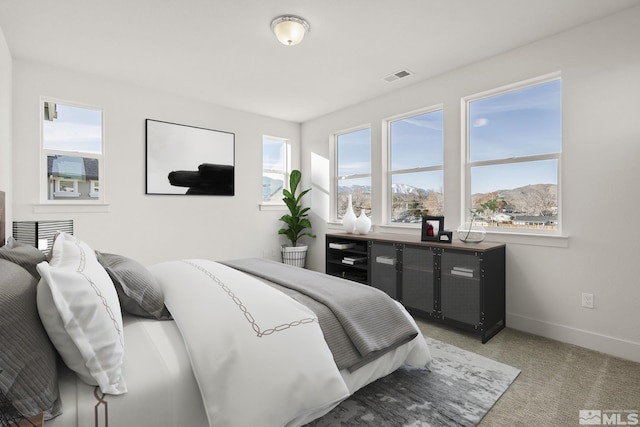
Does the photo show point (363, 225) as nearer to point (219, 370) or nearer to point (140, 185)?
Answer: point (140, 185)

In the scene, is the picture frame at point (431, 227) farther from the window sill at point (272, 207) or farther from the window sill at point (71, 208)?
the window sill at point (71, 208)

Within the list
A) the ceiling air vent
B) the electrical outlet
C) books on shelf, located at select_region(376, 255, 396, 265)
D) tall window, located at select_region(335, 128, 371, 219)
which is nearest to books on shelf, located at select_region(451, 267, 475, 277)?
books on shelf, located at select_region(376, 255, 396, 265)

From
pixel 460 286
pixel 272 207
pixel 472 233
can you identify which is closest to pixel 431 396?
pixel 460 286

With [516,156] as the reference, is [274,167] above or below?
above

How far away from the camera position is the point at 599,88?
8.34 ft

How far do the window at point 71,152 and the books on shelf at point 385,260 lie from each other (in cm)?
318

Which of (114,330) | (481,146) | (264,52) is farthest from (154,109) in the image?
(481,146)

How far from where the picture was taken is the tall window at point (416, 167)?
3.74 meters

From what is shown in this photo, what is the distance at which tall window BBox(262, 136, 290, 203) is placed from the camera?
516 centimetres

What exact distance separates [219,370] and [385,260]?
8.30 feet

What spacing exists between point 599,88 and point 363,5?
1961 mm

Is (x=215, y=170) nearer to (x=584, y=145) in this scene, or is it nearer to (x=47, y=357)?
(x=47, y=357)

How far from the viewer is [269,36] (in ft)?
9.09

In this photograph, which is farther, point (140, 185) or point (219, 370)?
point (140, 185)
